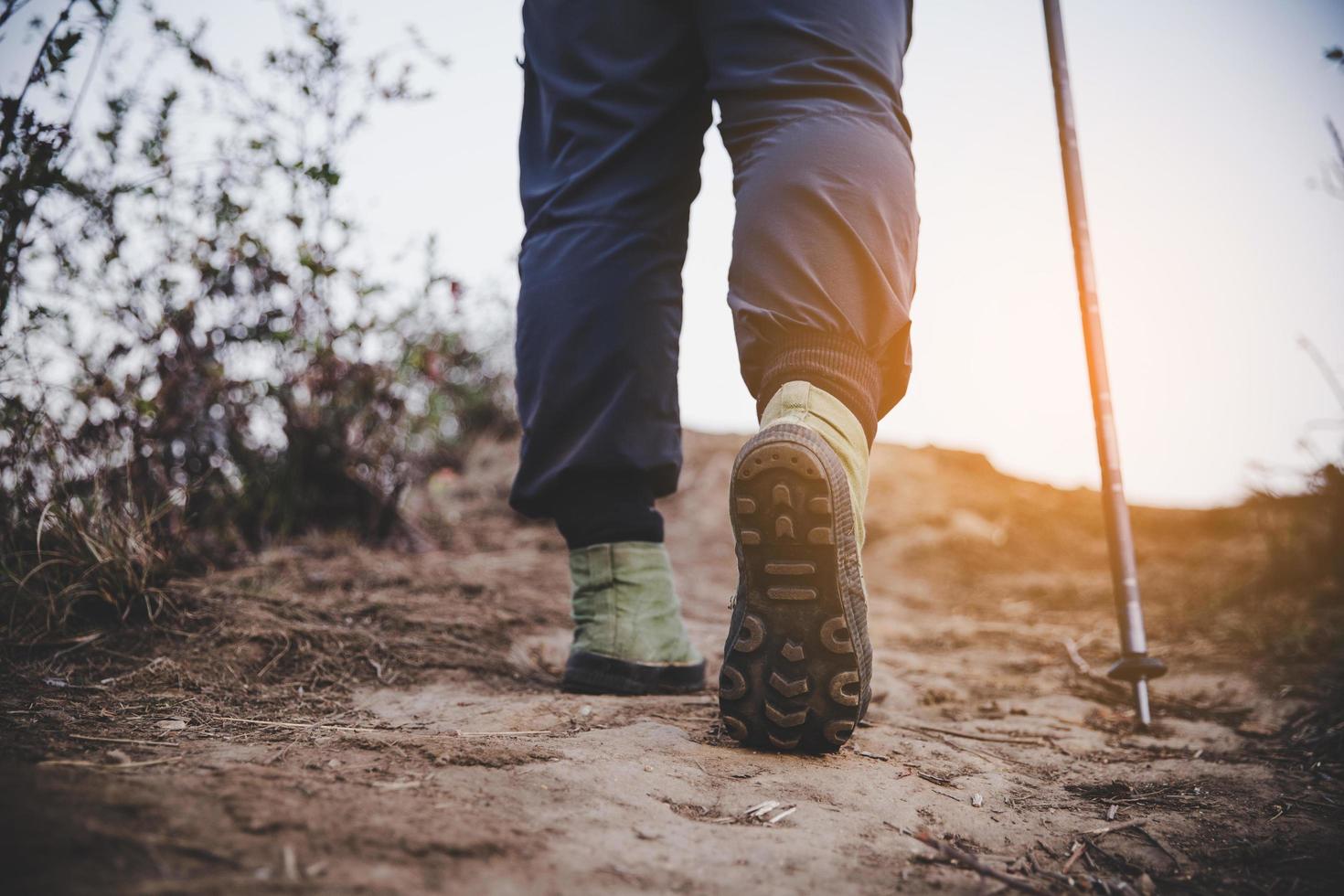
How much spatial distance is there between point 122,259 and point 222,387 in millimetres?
480

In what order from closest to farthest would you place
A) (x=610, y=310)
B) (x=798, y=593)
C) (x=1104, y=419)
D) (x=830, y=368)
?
(x=798, y=593) < (x=830, y=368) < (x=610, y=310) < (x=1104, y=419)

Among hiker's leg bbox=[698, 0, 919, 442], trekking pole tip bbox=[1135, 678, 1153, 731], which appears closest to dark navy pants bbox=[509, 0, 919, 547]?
hiker's leg bbox=[698, 0, 919, 442]

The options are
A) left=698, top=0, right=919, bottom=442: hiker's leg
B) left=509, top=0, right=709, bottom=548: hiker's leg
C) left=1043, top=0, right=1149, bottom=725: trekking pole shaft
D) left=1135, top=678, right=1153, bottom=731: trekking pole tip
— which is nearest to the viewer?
left=698, top=0, right=919, bottom=442: hiker's leg

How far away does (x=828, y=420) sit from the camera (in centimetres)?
Result: 121

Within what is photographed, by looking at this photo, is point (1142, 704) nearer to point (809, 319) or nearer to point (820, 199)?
point (809, 319)

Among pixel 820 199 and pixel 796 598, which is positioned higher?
pixel 820 199

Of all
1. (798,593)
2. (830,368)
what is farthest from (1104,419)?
(798,593)

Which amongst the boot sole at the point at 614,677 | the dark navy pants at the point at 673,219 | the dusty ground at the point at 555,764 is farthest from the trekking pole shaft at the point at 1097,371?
the boot sole at the point at 614,677

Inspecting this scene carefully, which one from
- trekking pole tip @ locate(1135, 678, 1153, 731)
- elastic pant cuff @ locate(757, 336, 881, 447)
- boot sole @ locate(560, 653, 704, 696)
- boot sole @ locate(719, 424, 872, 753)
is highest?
elastic pant cuff @ locate(757, 336, 881, 447)

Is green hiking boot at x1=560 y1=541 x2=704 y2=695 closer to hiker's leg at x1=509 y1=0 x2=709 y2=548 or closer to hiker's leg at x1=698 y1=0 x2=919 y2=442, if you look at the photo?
hiker's leg at x1=509 y1=0 x2=709 y2=548

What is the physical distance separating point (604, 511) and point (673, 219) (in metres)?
0.56

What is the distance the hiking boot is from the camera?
3.63ft

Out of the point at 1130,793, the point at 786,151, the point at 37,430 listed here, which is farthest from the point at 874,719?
the point at 37,430

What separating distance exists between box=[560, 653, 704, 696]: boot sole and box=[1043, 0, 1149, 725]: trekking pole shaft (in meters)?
0.97
